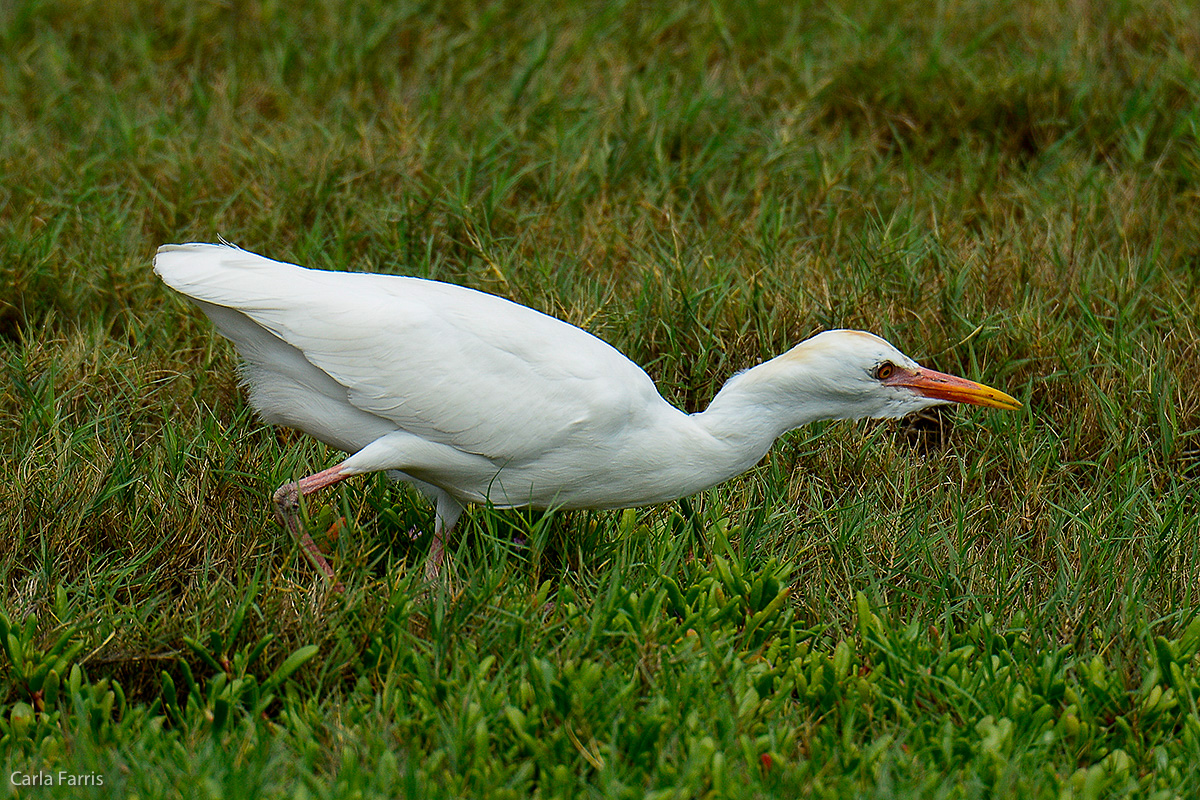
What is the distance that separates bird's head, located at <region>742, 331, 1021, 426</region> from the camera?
3582 mm

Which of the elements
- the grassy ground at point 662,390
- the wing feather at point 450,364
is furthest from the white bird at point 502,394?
the grassy ground at point 662,390

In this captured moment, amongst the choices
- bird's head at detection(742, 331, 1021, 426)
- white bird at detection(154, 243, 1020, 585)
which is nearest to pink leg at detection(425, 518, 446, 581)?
white bird at detection(154, 243, 1020, 585)

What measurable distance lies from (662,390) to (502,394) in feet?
4.33

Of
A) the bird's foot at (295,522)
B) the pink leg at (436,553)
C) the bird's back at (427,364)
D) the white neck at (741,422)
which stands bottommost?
the pink leg at (436,553)

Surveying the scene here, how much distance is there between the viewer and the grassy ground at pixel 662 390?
9.98 ft

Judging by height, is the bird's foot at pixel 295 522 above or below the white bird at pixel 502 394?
below

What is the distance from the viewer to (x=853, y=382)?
3.60 m

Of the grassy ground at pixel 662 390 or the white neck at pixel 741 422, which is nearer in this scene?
the grassy ground at pixel 662 390

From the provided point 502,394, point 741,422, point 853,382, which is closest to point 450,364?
point 502,394

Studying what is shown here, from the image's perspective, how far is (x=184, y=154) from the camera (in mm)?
5809

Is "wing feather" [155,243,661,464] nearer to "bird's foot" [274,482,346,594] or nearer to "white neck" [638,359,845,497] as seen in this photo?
"white neck" [638,359,845,497]

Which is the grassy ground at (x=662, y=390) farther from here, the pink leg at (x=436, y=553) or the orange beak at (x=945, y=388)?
the orange beak at (x=945, y=388)

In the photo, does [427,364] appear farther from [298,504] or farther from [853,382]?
[853,382]

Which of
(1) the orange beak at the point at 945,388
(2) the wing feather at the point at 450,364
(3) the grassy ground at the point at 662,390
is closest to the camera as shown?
(3) the grassy ground at the point at 662,390
